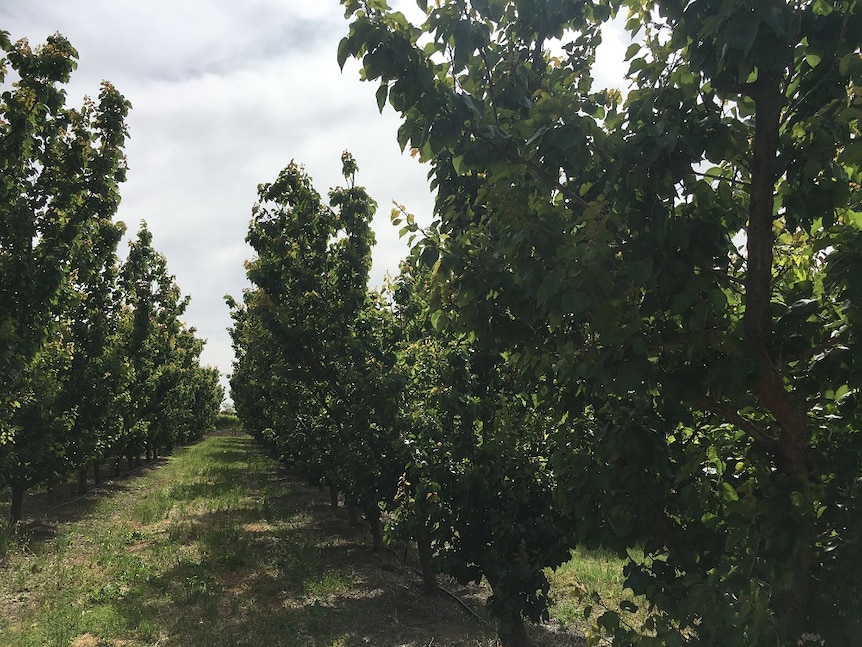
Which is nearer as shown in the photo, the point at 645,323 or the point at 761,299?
the point at 761,299

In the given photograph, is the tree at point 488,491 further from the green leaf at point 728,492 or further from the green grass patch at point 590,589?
the green leaf at point 728,492

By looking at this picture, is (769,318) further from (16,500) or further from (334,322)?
(16,500)

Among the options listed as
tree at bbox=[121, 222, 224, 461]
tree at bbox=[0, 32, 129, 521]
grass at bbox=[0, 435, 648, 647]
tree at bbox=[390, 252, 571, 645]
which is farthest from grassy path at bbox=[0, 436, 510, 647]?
tree at bbox=[121, 222, 224, 461]

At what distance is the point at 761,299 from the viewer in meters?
2.40

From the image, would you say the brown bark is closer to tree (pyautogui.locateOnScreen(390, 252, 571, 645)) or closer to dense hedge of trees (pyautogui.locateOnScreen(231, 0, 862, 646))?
dense hedge of trees (pyautogui.locateOnScreen(231, 0, 862, 646))

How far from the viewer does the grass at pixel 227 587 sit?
7.12 m

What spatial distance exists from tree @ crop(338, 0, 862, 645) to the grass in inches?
108

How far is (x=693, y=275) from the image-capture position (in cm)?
236

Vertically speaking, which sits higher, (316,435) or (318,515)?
(316,435)

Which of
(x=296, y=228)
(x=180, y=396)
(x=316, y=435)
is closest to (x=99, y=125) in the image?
(x=296, y=228)

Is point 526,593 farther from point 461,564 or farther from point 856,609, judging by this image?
point 856,609

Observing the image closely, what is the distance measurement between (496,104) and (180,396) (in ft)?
93.4

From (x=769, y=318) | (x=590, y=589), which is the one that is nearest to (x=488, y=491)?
(x=769, y=318)

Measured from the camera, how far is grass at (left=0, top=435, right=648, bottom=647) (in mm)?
7125
